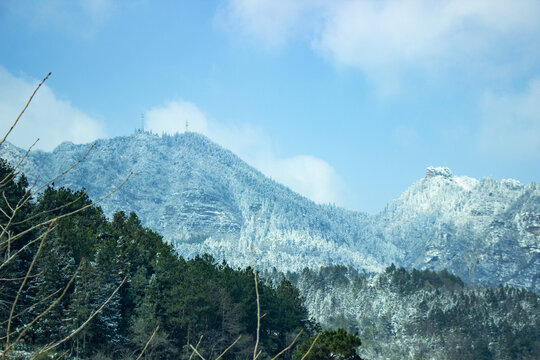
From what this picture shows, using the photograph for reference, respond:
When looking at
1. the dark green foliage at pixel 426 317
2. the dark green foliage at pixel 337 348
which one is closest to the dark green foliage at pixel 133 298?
the dark green foliage at pixel 337 348

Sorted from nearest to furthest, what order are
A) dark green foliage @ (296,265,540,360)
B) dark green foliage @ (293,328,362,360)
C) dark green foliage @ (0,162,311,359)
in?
dark green foliage @ (293,328,362,360) < dark green foliage @ (0,162,311,359) < dark green foliage @ (296,265,540,360)

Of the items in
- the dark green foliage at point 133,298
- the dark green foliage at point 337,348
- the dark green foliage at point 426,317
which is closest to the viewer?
the dark green foliage at point 337,348

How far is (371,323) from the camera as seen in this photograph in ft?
346

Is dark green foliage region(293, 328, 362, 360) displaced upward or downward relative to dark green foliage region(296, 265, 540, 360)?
downward

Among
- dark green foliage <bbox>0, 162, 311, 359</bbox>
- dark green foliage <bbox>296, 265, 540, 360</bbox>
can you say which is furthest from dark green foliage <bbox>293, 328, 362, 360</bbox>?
dark green foliage <bbox>296, 265, 540, 360</bbox>

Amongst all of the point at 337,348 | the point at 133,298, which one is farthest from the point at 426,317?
the point at 337,348

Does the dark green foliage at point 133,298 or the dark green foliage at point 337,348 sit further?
the dark green foliage at point 133,298

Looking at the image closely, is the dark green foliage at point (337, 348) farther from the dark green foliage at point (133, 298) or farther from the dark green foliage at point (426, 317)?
the dark green foliage at point (426, 317)

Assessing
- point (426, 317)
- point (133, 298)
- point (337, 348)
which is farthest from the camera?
point (426, 317)

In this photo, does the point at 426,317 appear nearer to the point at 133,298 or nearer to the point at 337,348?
the point at 133,298

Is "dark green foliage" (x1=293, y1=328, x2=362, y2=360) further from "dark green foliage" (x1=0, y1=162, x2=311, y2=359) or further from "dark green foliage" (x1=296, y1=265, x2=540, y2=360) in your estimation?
"dark green foliage" (x1=296, y1=265, x2=540, y2=360)

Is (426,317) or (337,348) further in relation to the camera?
(426,317)

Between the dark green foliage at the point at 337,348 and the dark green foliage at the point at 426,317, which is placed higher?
the dark green foliage at the point at 426,317

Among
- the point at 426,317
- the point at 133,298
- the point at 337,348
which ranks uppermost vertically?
the point at 426,317
